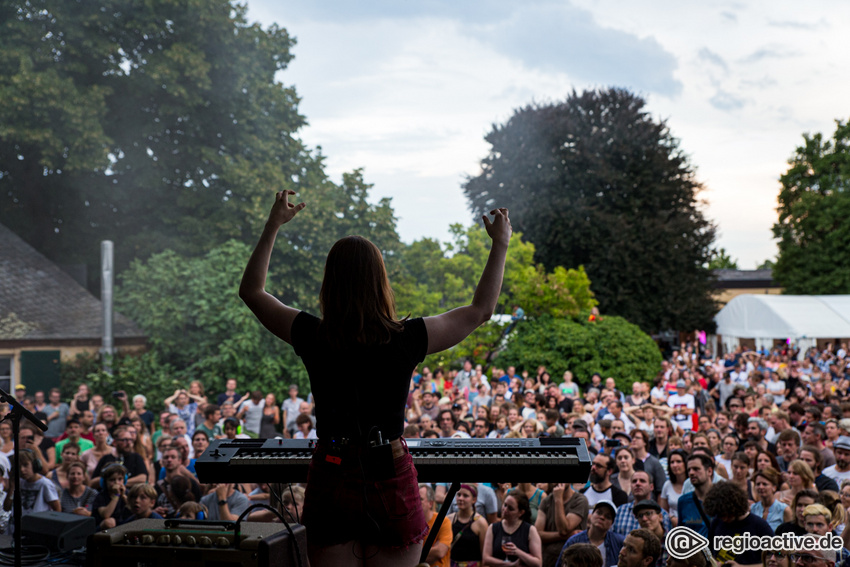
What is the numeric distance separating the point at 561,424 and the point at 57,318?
14.6m

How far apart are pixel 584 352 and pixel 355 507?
17.8 metres

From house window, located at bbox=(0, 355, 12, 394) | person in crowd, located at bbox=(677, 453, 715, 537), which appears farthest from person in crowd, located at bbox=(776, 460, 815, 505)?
house window, located at bbox=(0, 355, 12, 394)

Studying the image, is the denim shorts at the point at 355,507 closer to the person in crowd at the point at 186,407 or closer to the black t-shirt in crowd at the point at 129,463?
the black t-shirt in crowd at the point at 129,463

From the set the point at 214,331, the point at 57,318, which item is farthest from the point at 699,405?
the point at 57,318

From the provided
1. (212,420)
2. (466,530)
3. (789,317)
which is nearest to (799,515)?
(466,530)

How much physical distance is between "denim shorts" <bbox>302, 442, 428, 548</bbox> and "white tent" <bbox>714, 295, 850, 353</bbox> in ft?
88.0

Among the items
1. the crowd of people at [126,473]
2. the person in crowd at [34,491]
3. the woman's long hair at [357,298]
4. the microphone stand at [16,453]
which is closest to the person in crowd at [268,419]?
the crowd of people at [126,473]

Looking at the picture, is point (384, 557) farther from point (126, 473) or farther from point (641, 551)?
point (126, 473)

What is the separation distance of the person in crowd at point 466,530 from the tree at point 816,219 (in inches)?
1437

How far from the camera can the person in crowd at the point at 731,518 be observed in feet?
16.9

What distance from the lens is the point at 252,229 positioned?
22156 mm

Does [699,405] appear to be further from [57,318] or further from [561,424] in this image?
[57,318]

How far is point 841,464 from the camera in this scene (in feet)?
21.9

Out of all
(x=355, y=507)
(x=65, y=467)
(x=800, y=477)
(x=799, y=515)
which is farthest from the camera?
(x=65, y=467)
